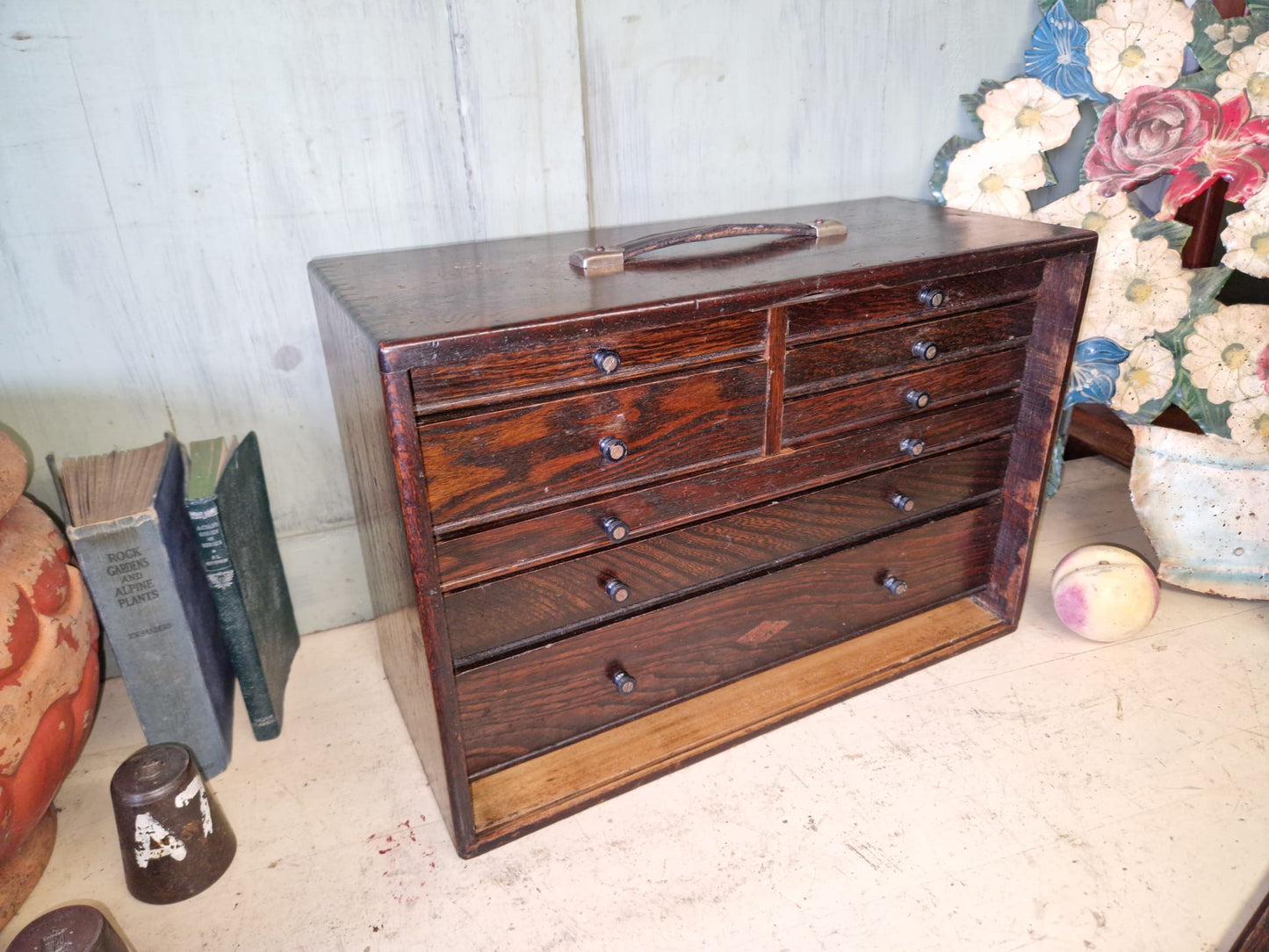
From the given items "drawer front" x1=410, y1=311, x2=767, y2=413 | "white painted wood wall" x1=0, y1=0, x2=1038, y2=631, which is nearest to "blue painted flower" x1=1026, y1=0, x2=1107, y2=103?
"white painted wood wall" x1=0, y1=0, x2=1038, y2=631

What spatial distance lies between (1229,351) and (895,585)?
2.85 ft

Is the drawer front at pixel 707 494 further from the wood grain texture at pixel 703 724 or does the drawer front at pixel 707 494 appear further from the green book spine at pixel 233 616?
the green book spine at pixel 233 616

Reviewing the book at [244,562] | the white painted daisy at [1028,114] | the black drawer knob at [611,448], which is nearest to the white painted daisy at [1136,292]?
the white painted daisy at [1028,114]

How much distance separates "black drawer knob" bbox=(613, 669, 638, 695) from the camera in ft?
4.24

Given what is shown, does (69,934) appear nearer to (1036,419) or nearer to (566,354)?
(566,354)

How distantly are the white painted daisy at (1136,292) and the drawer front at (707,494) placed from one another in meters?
0.44

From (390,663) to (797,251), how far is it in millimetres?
973

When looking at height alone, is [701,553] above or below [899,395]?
below

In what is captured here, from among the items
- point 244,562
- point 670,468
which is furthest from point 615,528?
point 244,562

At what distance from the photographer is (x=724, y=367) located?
46.7 inches

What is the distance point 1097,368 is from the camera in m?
1.86

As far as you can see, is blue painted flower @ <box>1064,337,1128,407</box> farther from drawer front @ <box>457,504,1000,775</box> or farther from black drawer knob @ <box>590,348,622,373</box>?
black drawer knob @ <box>590,348,622,373</box>

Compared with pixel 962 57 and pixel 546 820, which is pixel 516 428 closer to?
pixel 546 820

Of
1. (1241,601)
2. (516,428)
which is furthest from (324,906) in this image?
(1241,601)
